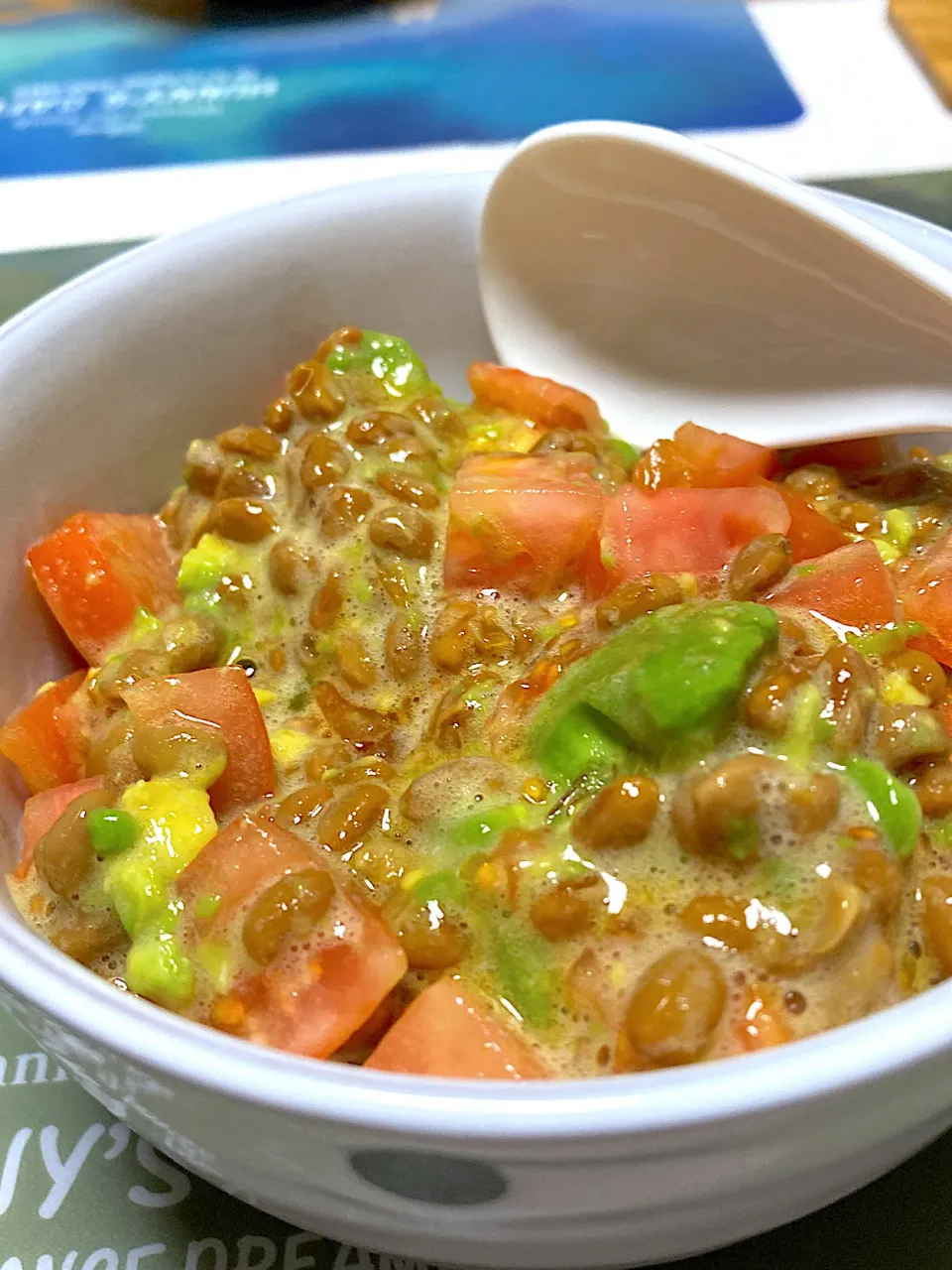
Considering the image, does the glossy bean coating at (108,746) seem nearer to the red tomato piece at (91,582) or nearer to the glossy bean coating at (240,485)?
the red tomato piece at (91,582)

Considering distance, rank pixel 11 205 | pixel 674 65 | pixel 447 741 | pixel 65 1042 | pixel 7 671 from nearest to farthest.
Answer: pixel 65 1042 → pixel 447 741 → pixel 7 671 → pixel 11 205 → pixel 674 65

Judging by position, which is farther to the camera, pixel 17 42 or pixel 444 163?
pixel 17 42

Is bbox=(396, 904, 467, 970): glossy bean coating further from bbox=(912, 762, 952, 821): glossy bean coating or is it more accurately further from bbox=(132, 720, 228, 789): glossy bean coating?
bbox=(912, 762, 952, 821): glossy bean coating

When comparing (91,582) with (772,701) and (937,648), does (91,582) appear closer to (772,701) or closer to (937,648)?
(772,701)

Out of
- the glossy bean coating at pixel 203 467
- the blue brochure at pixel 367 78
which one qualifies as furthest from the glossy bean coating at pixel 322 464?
the blue brochure at pixel 367 78

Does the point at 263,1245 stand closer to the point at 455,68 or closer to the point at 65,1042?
the point at 65,1042

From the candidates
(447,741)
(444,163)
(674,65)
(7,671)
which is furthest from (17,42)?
(447,741)

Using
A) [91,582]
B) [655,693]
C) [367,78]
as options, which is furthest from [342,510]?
[367,78]

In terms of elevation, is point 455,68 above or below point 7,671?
above
